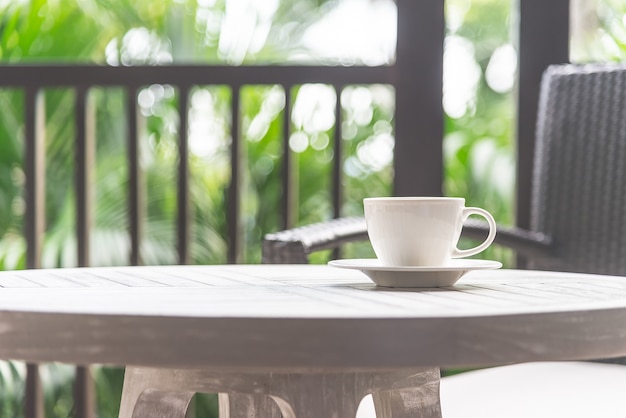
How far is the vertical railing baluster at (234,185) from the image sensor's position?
1.92 m

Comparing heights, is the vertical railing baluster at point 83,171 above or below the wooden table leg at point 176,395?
above

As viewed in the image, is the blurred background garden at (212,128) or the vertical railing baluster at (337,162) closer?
the vertical railing baluster at (337,162)

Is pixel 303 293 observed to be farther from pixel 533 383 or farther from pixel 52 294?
pixel 533 383

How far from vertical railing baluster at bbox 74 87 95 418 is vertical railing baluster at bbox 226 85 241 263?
32 centimetres

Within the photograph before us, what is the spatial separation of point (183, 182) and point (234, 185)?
0.37 ft

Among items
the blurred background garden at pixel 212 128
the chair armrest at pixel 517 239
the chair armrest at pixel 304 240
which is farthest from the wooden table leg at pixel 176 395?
the blurred background garden at pixel 212 128

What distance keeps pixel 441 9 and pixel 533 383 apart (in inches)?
40.2

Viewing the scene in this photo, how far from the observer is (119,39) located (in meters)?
5.88

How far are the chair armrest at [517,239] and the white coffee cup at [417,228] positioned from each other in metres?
0.71

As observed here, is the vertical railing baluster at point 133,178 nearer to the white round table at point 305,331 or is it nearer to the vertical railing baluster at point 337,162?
the vertical railing baluster at point 337,162

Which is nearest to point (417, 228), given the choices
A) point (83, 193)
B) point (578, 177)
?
point (578, 177)

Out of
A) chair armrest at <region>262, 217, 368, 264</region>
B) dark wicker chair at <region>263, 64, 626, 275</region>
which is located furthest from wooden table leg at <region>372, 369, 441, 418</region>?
dark wicker chair at <region>263, 64, 626, 275</region>

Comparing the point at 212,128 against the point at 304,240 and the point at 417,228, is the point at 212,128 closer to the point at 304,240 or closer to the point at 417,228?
the point at 304,240

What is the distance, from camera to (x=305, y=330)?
56 centimetres
